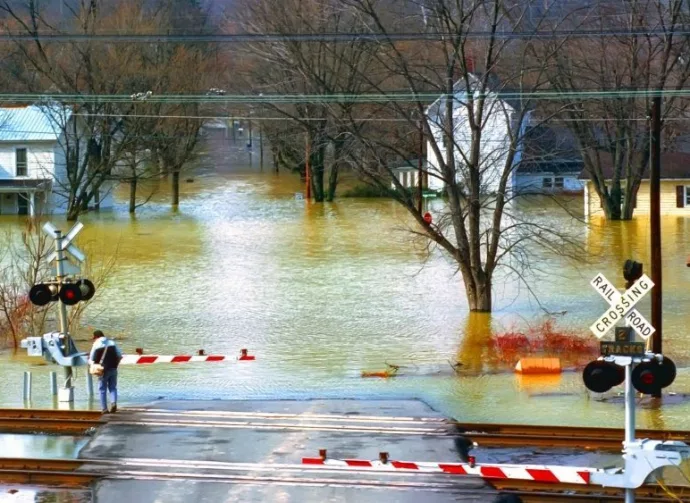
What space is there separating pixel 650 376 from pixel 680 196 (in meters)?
47.0

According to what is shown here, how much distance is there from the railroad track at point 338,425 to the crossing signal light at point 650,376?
3190mm

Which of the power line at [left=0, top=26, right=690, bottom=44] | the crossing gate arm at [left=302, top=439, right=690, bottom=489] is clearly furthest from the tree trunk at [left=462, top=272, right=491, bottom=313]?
the crossing gate arm at [left=302, top=439, right=690, bottom=489]

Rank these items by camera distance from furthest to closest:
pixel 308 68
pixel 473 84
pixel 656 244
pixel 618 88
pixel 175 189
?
pixel 175 189 < pixel 618 88 < pixel 473 84 < pixel 308 68 < pixel 656 244

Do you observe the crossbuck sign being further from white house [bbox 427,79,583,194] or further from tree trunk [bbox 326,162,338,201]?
tree trunk [bbox 326,162,338,201]

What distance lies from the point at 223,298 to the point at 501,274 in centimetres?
980

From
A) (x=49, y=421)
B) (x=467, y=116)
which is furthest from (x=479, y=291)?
(x=49, y=421)

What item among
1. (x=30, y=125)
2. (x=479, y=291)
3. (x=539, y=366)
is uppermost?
(x=30, y=125)

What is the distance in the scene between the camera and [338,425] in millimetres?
15195

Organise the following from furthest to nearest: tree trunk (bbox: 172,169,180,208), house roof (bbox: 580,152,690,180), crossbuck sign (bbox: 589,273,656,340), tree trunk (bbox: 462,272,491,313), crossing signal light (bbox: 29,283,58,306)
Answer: tree trunk (bbox: 172,169,180,208) → house roof (bbox: 580,152,690,180) → tree trunk (bbox: 462,272,491,313) → crossing signal light (bbox: 29,283,58,306) → crossbuck sign (bbox: 589,273,656,340)

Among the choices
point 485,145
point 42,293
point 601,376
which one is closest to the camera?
point 601,376

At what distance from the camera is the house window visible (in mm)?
58781

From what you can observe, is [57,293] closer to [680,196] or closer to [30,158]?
[680,196]

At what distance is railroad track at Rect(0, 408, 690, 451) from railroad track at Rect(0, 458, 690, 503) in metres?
1.99

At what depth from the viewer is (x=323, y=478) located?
489 inches
